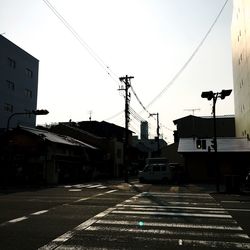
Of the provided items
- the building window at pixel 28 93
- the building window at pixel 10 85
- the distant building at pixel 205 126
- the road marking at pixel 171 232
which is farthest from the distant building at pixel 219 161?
the road marking at pixel 171 232

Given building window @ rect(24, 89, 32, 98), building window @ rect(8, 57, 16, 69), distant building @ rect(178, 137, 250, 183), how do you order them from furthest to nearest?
building window @ rect(24, 89, 32, 98) → building window @ rect(8, 57, 16, 69) → distant building @ rect(178, 137, 250, 183)

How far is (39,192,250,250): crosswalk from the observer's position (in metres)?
9.22

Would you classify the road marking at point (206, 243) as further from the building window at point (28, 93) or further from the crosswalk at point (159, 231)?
the building window at point (28, 93)

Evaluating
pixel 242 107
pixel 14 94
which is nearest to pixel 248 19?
pixel 242 107

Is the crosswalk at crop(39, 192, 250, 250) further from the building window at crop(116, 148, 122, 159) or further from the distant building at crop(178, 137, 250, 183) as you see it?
the building window at crop(116, 148, 122, 159)

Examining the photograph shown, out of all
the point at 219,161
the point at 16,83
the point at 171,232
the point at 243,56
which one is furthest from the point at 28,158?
the point at 171,232

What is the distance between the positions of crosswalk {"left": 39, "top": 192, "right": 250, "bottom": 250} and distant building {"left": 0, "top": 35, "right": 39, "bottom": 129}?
35.0 m

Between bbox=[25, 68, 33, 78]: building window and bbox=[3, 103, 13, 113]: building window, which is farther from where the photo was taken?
bbox=[25, 68, 33, 78]: building window

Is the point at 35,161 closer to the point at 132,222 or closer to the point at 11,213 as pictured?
the point at 11,213

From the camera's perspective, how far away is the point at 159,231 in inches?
430

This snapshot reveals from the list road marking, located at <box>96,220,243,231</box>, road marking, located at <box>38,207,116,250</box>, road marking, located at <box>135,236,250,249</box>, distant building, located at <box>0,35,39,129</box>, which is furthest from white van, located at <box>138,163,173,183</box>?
road marking, located at <box>135,236,250,249</box>

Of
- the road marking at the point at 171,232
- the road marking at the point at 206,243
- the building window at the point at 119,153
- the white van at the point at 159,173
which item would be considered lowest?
the road marking at the point at 206,243

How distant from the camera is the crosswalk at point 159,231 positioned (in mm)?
9219

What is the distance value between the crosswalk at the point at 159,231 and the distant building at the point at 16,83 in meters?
35.0
